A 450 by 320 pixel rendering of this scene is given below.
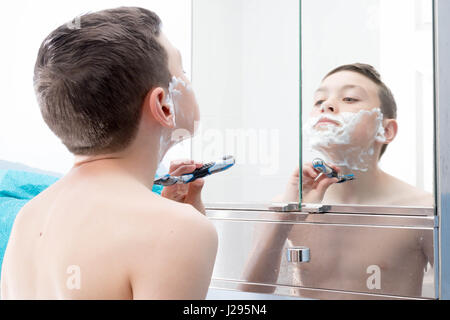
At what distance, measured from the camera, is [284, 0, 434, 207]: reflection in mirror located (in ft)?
2.47

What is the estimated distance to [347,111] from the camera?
81 cm

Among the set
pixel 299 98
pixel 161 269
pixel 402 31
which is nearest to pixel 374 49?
pixel 402 31

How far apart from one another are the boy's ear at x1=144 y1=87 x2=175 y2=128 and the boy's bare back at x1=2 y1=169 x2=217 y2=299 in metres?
0.10

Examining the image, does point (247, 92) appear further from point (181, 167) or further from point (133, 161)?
point (133, 161)

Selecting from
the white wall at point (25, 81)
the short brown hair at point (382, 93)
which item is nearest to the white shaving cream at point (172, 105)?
the short brown hair at point (382, 93)

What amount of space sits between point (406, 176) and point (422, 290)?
0.58 ft

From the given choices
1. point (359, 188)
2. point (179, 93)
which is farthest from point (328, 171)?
point (179, 93)

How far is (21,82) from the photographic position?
5.35 ft

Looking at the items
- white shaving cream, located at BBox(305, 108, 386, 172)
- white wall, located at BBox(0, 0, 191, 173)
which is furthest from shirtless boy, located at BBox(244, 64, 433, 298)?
white wall, located at BBox(0, 0, 191, 173)

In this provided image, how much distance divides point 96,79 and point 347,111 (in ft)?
1.49

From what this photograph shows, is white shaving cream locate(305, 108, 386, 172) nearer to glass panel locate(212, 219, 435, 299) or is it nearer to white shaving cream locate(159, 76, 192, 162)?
glass panel locate(212, 219, 435, 299)

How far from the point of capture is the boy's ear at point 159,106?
569mm

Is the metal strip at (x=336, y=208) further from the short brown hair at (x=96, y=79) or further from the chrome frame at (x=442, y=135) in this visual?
the short brown hair at (x=96, y=79)

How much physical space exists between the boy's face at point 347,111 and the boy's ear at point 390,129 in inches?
0.4
